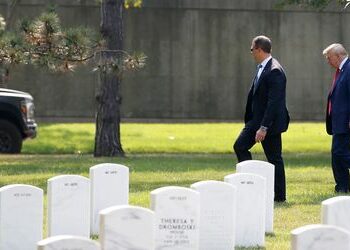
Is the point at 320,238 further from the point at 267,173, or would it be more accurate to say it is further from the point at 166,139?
the point at 166,139

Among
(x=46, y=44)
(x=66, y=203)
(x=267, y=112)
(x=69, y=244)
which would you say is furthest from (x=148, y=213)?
(x=46, y=44)

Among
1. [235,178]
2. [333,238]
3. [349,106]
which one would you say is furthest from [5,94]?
[333,238]

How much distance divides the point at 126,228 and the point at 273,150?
629cm

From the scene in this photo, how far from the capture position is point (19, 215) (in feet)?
29.2

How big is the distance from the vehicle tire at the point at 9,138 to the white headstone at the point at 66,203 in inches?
481

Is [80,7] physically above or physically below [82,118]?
above

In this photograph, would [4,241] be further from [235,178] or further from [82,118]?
[82,118]

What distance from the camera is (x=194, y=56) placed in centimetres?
3541

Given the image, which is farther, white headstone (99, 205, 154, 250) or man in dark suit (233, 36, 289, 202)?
man in dark suit (233, 36, 289, 202)

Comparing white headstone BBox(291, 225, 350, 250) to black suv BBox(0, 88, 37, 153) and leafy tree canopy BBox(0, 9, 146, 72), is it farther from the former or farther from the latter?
black suv BBox(0, 88, 37, 153)

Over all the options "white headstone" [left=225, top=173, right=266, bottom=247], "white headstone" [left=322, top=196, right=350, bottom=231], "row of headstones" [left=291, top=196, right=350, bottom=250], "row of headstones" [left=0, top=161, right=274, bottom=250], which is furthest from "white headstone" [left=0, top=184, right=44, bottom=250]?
"row of headstones" [left=291, top=196, right=350, bottom=250]

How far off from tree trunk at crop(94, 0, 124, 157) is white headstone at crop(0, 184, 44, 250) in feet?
38.2

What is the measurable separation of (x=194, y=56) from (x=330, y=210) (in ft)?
89.6

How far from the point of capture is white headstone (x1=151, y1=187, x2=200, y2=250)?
8.18 meters
